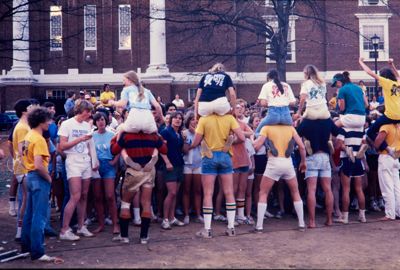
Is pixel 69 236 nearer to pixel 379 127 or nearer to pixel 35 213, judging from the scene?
pixel 35 213

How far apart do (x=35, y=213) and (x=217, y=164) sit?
114 inches

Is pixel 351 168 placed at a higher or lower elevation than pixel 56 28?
lower

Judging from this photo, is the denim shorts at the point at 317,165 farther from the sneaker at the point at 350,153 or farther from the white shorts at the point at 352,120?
the white shorts at the point at 352,120

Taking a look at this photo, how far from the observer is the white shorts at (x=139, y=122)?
7.74 metres

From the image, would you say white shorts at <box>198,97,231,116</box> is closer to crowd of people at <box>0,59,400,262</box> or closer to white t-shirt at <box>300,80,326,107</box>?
crowd of people at <box>0,59,400,262</box>

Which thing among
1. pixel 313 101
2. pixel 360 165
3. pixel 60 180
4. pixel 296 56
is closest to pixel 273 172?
pixel 313 101

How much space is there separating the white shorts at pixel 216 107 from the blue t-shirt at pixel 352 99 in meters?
2.75

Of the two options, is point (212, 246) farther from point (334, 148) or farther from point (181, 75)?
point (181, 75)

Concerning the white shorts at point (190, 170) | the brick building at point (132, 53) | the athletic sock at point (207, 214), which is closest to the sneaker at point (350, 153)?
the white shorts at point (190, 170)

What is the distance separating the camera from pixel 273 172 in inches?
349

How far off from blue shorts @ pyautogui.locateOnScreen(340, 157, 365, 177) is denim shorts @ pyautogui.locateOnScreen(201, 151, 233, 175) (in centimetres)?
277

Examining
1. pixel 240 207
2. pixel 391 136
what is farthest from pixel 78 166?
pixel 391 136

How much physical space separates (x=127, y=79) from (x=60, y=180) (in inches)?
127

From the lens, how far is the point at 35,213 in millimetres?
7078
